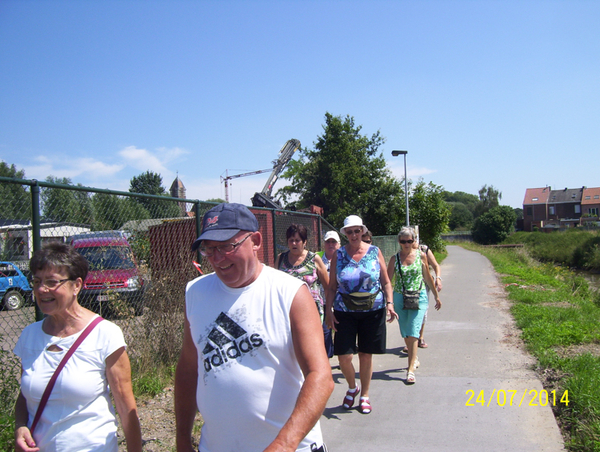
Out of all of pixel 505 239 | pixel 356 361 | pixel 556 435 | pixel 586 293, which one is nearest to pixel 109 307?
pixel 356 361

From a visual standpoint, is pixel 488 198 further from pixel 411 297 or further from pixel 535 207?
pixel 411 297

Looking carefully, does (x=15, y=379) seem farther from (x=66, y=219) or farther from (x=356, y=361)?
(x=356, y=361)

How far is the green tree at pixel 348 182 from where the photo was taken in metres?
29.8

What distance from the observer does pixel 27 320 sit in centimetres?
340

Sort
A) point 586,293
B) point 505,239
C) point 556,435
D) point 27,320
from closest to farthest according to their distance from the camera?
point 27,320 → point 556,435 → point 586,293 → point 505,239

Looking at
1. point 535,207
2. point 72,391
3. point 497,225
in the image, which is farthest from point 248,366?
point 535,207

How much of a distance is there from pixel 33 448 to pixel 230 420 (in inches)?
40.0

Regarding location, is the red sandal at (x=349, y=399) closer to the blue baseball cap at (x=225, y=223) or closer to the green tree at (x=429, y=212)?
the blue baseball cap at (x=225, y=223)

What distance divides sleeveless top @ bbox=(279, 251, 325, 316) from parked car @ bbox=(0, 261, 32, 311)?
90.4 inches

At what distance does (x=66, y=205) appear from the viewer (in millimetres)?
3754

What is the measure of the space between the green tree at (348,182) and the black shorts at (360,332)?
24.7m

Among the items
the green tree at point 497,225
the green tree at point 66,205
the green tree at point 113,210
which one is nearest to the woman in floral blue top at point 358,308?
the green tree at point 113,210
